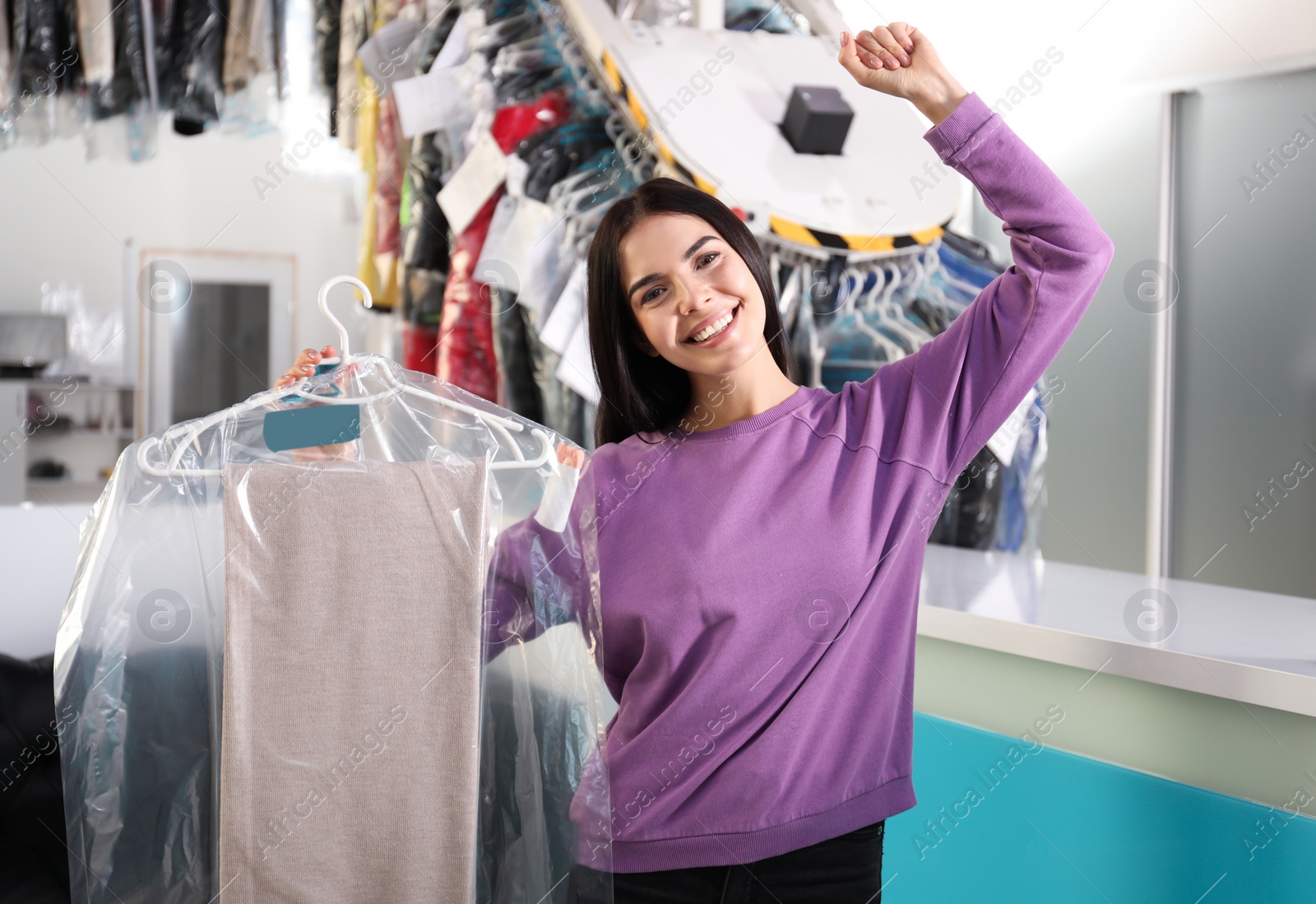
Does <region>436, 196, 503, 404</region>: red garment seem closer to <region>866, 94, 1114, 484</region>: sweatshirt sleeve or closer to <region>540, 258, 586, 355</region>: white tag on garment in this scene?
<region>540, 258, 586, 355</region>: white tag on garment

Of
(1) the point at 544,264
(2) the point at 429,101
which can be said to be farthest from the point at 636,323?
(2) the point at 429,101

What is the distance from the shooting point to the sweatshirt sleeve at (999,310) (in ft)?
2.94

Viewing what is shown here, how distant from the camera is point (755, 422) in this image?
100 centimetres

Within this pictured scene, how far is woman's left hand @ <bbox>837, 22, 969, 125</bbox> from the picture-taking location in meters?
0.92

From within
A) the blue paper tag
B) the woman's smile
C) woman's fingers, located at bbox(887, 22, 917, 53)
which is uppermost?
woman's fingers, located at bbox(887, 22, 917, 53)

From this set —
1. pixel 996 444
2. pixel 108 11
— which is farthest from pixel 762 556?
pixel 108 11

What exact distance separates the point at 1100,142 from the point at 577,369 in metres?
1.17

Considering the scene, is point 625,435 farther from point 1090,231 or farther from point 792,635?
point 1090,231

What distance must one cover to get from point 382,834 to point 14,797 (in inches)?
38.1

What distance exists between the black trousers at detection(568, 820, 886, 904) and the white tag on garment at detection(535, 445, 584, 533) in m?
0.30

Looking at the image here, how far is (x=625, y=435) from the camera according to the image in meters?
1.14

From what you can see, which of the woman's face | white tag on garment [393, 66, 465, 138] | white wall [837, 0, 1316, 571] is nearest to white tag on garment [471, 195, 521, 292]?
white tag on garment [393, 66, 465, 138]

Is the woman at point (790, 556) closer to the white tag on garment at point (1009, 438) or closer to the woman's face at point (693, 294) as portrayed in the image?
the woman's face at point (693, 294)

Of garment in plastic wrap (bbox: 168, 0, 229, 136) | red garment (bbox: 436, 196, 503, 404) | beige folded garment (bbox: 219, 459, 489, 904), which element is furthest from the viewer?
garment in plastic wrap (bbox: 168, 0, 229, 136)
